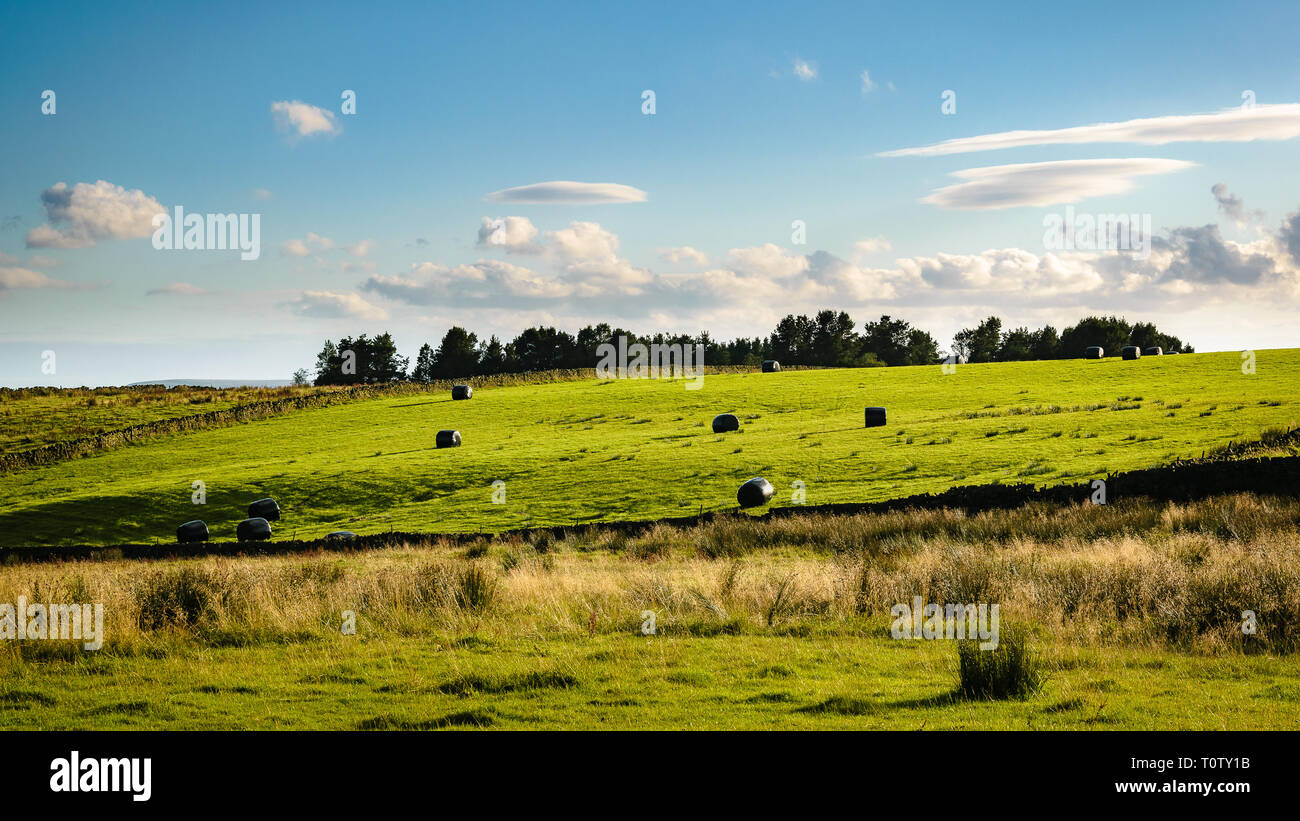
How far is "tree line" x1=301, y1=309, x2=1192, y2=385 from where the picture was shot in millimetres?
147500

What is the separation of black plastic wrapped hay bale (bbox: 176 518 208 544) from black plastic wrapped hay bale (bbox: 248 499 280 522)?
10.3 feet

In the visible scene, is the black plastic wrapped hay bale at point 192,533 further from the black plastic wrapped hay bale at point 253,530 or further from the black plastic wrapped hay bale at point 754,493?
the black plastic wrapped hay bale at point 754,493

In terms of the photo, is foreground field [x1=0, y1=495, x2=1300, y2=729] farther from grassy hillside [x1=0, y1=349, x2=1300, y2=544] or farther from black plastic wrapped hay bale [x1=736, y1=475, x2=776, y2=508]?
grassy hillside [x1=0, y1=349, x2=1300, y2=544]

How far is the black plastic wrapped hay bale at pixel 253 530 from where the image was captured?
35.9m

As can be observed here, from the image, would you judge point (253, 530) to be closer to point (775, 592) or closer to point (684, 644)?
point (775, 592)

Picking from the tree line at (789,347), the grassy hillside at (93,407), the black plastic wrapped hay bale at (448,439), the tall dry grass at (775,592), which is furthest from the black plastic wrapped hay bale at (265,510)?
the tree line at (789,347)

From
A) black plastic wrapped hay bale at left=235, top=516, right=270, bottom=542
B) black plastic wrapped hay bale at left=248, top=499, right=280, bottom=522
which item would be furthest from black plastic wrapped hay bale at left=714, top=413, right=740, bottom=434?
black plastic wrapped hay bale at left=235, top=516, right=270, bottom=542

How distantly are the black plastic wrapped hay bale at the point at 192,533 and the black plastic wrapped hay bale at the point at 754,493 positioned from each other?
2162 cm

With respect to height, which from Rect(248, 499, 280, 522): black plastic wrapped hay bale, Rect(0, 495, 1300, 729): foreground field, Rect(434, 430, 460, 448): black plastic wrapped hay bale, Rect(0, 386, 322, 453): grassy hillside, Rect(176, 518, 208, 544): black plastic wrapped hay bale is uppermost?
Rect(0, 386, 322, 453): grassy hillside

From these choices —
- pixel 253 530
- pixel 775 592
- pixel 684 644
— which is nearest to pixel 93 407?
pixel 253 530

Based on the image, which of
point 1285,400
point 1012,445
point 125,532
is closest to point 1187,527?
point 1012,445
